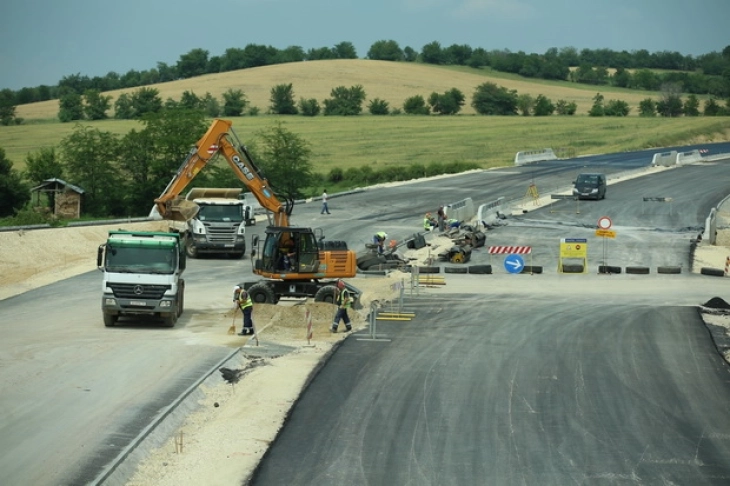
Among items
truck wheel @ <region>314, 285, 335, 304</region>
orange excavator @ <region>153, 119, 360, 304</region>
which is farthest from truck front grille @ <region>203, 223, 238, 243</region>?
truck wheel @ <region>314, 285, 335, 304</region>

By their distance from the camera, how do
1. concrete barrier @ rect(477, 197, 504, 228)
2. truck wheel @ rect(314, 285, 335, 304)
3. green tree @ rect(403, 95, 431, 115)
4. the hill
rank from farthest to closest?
the hill, green tree @ rect(403, 95, 431, 115), concrete barrier @ rect(477, 197, 504, 228), truck wheel @ rect(314, 285, 335, 304)

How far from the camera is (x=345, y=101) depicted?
16862 centimetres

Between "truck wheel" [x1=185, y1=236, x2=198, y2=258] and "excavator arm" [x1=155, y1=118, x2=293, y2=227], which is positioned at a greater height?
"excavator arm" [x1=155, y1=118, x2=293, y2=227]

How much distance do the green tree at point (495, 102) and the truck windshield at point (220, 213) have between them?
411ft

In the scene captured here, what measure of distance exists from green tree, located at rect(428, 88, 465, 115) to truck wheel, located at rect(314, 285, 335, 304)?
447 ft

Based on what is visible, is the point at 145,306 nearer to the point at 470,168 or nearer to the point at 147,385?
the point at 147,385

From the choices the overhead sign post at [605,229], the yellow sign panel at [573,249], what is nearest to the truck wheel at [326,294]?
the yellow sign panel at [573,249]

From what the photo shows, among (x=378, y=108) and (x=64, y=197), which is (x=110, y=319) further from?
(x=378, y=108)

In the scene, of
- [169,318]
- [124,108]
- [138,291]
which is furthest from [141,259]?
[124,108]

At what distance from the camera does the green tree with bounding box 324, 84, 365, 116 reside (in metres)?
167

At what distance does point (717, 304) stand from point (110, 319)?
67.7ft

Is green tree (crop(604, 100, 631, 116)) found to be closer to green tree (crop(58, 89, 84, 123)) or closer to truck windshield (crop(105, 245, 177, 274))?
green tree (crop(58, 89, 84, 123))

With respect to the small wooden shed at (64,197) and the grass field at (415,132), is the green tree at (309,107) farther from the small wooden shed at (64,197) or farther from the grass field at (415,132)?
the small wooden shed at (64,197)

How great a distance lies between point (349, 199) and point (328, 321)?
42.0 meters
